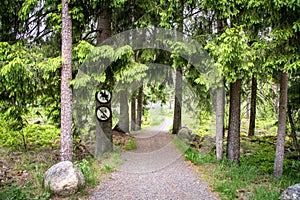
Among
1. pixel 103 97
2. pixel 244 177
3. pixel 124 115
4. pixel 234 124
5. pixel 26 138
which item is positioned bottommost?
pixel 244 177

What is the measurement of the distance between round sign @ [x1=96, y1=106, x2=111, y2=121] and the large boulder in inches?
111

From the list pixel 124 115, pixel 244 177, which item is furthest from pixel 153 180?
pixel 124 115

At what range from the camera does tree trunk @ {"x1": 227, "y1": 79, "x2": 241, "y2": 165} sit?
6805mm

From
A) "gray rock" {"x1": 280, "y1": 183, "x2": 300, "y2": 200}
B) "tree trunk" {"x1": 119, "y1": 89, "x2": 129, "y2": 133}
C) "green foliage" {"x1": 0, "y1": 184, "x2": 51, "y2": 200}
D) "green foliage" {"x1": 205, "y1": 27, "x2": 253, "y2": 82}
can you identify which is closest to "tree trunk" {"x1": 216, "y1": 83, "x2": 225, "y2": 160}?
"green foliage" {"x1": 205, "y1": 27, "x2": 253, "y2": 82}

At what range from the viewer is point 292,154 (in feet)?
30.1

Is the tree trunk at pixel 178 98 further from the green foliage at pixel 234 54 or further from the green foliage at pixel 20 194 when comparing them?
the green foliage at pixel 20 194

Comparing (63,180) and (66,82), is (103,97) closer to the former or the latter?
(66,82)

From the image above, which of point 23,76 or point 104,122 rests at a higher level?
point 23,76

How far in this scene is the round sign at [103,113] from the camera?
7660 mm

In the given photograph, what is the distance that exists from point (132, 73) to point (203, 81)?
1883mm

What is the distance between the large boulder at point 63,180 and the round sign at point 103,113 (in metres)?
2.82

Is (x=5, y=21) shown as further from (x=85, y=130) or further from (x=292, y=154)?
(x=292, y=154)

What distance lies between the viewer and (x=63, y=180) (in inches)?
183

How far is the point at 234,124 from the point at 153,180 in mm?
2840
